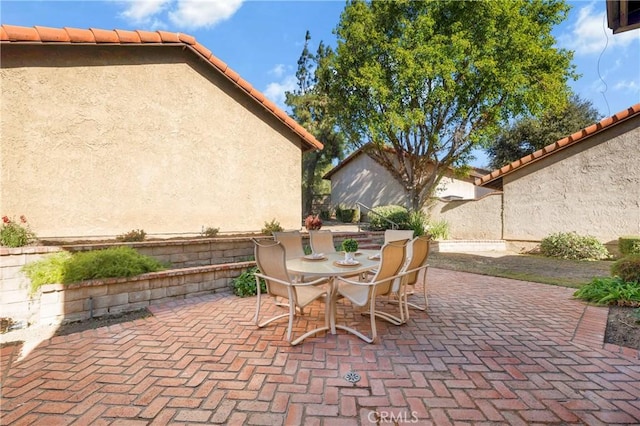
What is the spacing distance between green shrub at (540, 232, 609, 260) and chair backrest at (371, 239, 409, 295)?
32.6 ft

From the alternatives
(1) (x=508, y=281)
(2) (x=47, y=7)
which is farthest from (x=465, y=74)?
(2) (x=47, y=7)

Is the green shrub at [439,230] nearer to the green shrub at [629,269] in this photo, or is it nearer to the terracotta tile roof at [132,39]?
the terracotta tile roof at [132,39]

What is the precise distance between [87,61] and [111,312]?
19.8 feet

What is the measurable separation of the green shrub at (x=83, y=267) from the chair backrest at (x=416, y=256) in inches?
170

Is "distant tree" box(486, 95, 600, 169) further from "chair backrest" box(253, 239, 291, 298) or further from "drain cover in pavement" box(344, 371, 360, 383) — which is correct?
"drain cover in pavement" box(344, 371, 360, 383)

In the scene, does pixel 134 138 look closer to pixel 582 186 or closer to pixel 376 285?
pixel 376 285

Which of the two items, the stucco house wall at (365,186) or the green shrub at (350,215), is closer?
the stucco house wall at (365,186)

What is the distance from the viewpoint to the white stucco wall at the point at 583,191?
33.2ft

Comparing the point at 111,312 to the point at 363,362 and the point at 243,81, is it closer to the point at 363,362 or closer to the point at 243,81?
the point at 363,362

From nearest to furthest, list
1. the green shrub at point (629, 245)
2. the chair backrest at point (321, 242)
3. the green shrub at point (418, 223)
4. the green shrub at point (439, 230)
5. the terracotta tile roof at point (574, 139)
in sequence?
the chair backrest at point (321, 242), the green shrub at point (629, 245), the terracotta tile roof at point (574, 139), the green shrub at point (418, 223), the green shrub at point (439, 230)

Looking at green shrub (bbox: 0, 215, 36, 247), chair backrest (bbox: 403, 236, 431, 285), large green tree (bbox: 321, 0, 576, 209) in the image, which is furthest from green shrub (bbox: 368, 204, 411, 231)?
green shrub (bbox: 0, 215, 36, 247)

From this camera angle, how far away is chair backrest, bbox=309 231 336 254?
580 centimetres

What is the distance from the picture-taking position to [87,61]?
6.95 m

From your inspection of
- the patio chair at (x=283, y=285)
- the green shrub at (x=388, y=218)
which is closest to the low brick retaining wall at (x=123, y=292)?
the patio chair at (x=283, y=285)
